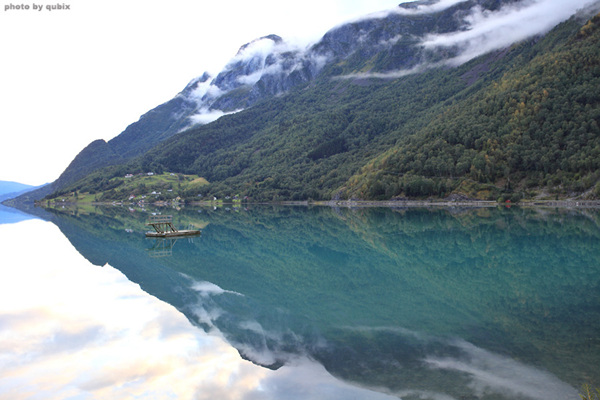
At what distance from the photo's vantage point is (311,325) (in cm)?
1719

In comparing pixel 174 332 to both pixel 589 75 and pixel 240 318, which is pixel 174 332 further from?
pixel 589 75

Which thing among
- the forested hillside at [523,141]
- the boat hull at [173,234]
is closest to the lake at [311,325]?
the boat hull at [173,234]

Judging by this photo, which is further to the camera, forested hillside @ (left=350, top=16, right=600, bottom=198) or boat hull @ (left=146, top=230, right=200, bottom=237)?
forested hillside @ (left=350, top=16, right=600, bottom=198)

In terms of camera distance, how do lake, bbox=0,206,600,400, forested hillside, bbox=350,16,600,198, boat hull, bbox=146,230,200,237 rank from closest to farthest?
lake, bbox=0,206,600,400, boat hull, bbox=146,230,200,237, forested hillside, bbox=350,16,600,198

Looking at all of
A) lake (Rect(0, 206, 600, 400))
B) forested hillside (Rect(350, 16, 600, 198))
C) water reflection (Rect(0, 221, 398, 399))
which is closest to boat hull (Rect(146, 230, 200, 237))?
lake (Rect(0, 206, 600, 400))

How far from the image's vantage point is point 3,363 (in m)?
14.9

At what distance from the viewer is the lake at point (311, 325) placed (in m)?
12.0

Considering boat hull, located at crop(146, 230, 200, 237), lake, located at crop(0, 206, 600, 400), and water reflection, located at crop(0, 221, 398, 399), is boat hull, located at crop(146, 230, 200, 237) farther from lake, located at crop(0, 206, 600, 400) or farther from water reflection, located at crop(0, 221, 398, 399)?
water reflection, located at crop(0, 221, 398, 399)

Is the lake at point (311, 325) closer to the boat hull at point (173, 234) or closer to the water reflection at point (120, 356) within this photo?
the water reflection at point (120, 356)

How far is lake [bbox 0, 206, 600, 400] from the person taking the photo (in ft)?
39.2

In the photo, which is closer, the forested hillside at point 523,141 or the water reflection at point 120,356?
the water reflection at point 120,356

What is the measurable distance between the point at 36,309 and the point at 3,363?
776cm

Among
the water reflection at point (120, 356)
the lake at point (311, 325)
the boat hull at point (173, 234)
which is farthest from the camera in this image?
the boat hull at point (173, 234)

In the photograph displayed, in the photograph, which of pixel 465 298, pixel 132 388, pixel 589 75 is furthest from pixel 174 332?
pixel 589 75
